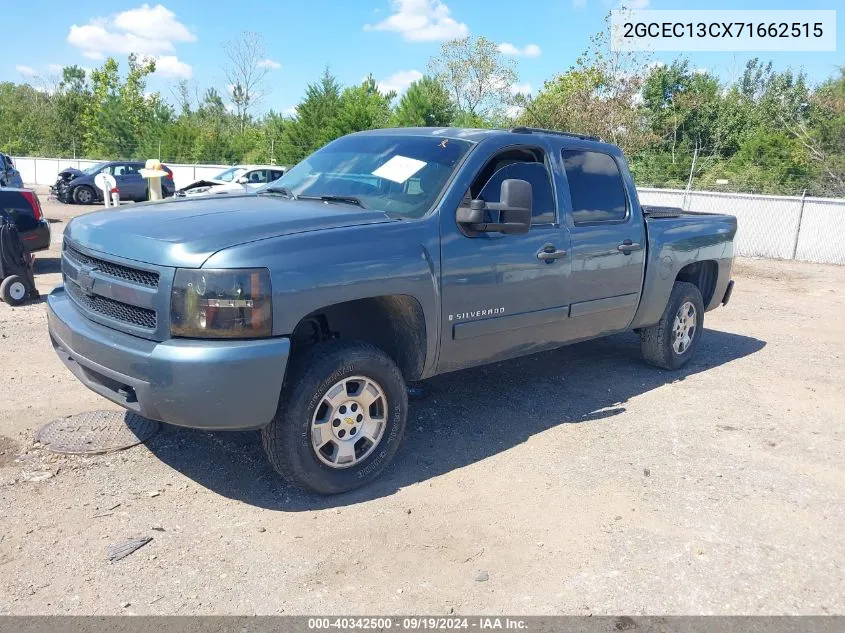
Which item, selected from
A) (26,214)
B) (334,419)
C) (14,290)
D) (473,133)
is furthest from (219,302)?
(26,214)

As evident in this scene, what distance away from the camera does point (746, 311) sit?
10070 millimetres

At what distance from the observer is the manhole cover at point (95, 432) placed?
4355mm

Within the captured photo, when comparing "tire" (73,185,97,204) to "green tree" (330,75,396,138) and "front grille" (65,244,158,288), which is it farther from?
"front grille" (65,244,158,288)

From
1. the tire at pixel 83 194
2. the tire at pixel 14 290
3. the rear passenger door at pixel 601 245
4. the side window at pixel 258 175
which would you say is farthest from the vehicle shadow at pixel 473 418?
the tire at pixel 83 194

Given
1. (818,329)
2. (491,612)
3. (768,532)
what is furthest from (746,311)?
(491,612)

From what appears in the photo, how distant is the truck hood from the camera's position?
3.42 m

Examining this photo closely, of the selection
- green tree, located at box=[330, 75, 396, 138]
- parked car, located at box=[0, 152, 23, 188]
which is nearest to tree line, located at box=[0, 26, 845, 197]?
green tree, located at box=[330, 75, 396, 138]

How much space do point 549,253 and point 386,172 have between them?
47.9 inches

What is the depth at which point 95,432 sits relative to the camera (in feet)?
15.0

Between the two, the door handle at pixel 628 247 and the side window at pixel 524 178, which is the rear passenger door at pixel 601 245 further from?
the side window at pixel 524 178

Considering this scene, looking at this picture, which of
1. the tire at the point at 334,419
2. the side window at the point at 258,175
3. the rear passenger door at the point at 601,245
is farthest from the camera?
the side window at the point at 258,175

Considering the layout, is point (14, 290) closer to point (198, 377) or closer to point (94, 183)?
point (198, 377)

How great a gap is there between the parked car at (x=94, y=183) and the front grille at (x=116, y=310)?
21.9 meters

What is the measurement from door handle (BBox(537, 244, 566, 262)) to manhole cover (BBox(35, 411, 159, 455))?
2755 millimetres
